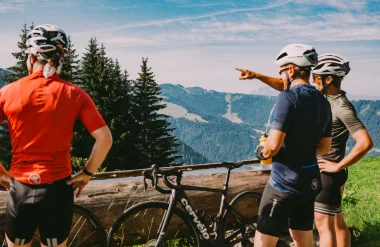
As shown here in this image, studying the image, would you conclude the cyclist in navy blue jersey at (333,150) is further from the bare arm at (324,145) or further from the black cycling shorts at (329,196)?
the bare arm at (324,145)

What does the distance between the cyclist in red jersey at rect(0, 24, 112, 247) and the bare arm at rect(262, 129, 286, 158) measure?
1437mm

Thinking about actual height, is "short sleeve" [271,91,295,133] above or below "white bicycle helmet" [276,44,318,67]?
below

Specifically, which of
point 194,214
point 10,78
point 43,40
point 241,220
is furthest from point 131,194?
point 10,78

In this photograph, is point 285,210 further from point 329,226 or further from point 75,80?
point 75,80

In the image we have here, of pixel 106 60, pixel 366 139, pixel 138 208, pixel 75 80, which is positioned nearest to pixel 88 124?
pixel 138 208

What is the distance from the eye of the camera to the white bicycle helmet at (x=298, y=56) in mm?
3791

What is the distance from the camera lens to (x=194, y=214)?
534 centimetres

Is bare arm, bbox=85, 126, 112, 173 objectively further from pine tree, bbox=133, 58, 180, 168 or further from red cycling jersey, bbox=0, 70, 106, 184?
pine tree, bbox=133, 58, 180, 168

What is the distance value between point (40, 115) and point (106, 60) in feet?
179

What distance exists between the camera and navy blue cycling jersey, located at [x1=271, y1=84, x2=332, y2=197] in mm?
3615


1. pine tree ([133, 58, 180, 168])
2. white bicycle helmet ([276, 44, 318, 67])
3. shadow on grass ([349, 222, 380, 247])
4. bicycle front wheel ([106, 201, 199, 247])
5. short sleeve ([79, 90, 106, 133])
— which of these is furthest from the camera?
pine tree ([133, 58, 180, 168])

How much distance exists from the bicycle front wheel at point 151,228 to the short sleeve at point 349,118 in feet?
7.34

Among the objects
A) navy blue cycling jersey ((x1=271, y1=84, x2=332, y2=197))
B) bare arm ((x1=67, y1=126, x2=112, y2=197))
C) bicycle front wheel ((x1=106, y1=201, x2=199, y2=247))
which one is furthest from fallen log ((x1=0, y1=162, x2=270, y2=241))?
navy blue cycling jersey ((x1=271, y1=84, x2=332, y2=197))

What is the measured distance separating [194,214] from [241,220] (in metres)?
1.21
